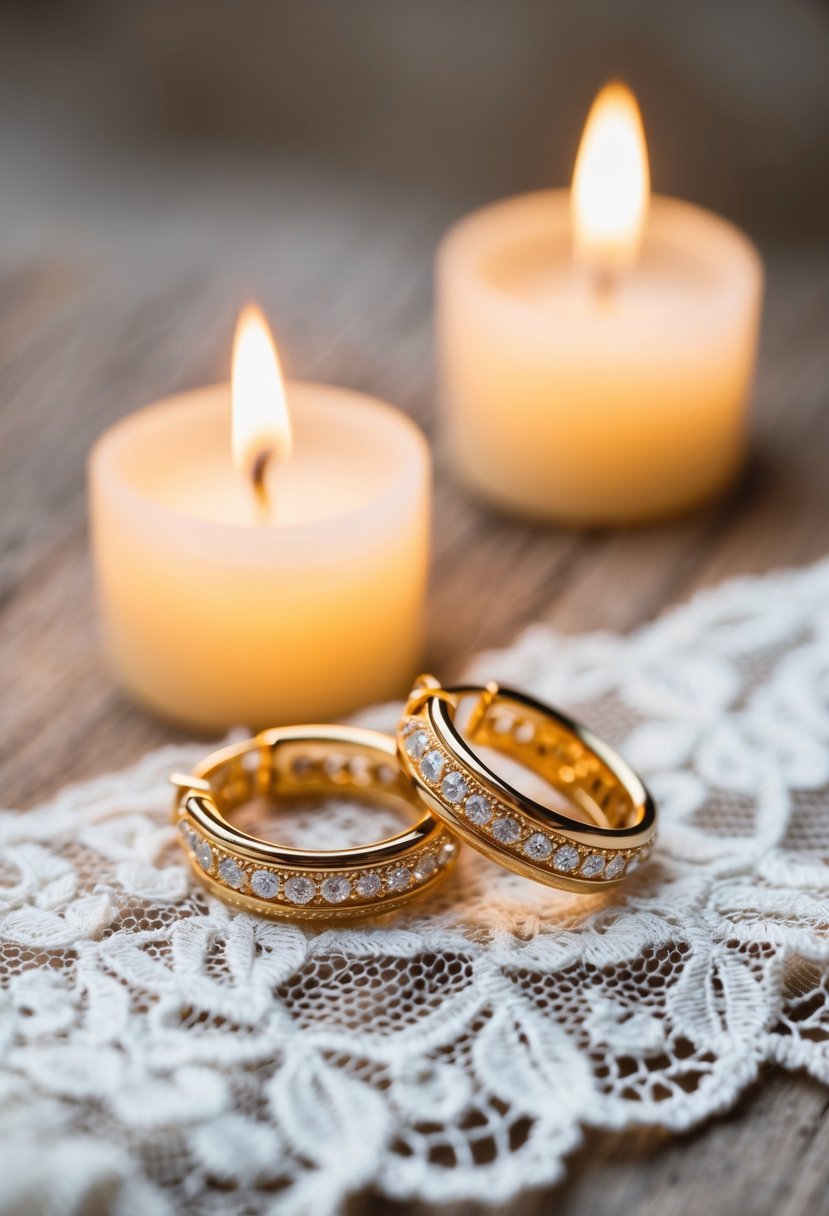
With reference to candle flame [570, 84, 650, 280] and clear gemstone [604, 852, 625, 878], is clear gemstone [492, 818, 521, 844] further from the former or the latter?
candle flame [570, 84, 650, 280]

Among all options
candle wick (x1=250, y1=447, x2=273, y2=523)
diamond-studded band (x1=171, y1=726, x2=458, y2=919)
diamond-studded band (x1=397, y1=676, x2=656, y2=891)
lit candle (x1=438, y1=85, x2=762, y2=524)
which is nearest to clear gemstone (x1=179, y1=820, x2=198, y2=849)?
diamond-studded band (x1=171, y1=726, x2=458, y2=919)

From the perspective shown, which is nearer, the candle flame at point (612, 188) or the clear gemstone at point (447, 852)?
the clear gemstone at point (447, 852)

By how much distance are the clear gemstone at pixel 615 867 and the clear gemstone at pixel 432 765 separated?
0.09 meters

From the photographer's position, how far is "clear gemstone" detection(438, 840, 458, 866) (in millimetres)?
726

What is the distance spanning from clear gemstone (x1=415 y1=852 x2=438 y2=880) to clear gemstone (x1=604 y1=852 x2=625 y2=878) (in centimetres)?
8

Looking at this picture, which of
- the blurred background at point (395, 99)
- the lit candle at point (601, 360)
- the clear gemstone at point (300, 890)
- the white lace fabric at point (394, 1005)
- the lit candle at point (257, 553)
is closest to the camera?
the white lace fabric at point (394, 1005)

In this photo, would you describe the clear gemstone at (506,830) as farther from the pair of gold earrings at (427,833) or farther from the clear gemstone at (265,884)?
the clear gemstone at (265,884)

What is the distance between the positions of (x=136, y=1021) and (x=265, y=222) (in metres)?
0.93

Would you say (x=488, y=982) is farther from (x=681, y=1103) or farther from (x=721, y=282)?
(x=721, y=282)

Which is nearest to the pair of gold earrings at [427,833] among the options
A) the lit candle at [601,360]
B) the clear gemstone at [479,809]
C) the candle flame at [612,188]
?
the clear gemstone at [479,809]

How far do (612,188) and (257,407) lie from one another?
1.19 ft

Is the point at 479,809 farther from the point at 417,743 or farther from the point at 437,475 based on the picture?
the point at 437,475

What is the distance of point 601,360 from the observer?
40.0 inches

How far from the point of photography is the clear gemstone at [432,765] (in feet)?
2.29
